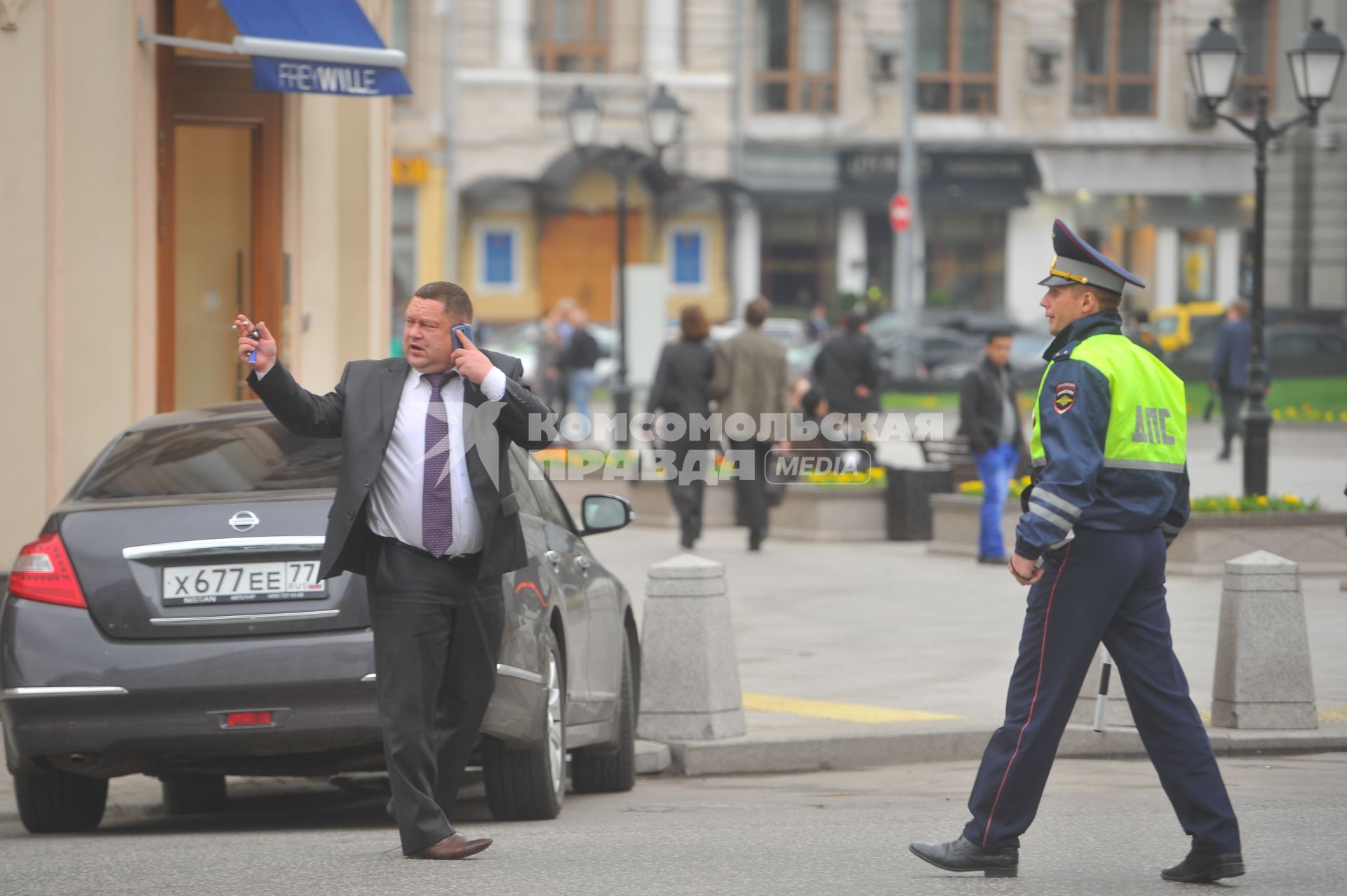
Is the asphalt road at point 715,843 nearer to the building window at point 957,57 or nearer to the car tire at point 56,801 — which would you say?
the car tire at point 56,801

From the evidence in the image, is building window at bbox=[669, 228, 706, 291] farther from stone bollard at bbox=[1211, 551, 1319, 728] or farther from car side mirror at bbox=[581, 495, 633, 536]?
car side mirror at bbox=[581, 495, 633, 536]

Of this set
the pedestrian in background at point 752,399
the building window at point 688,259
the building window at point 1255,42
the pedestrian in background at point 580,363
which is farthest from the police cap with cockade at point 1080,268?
the building window at point 1255,42

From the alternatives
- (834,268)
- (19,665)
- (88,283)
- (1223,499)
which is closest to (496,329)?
(834,268)

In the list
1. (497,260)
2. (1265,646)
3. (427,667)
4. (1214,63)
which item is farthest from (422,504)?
(497,260)

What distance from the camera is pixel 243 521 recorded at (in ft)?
21.7

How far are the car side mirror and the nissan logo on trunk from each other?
1697 millimetres

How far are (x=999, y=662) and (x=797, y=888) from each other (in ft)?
18.6

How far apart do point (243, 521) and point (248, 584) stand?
0.21 m

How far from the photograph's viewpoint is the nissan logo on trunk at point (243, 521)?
6586 mm

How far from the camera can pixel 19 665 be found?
6559 mm

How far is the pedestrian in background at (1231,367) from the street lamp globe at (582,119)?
806 cm

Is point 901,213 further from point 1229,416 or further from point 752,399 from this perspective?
point 752,399

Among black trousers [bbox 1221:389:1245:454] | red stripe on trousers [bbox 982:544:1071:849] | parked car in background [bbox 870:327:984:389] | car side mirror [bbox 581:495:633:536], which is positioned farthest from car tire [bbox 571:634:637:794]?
parked car in background [bbox 870:327:984:389]

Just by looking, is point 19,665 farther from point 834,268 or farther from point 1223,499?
point 834,268
